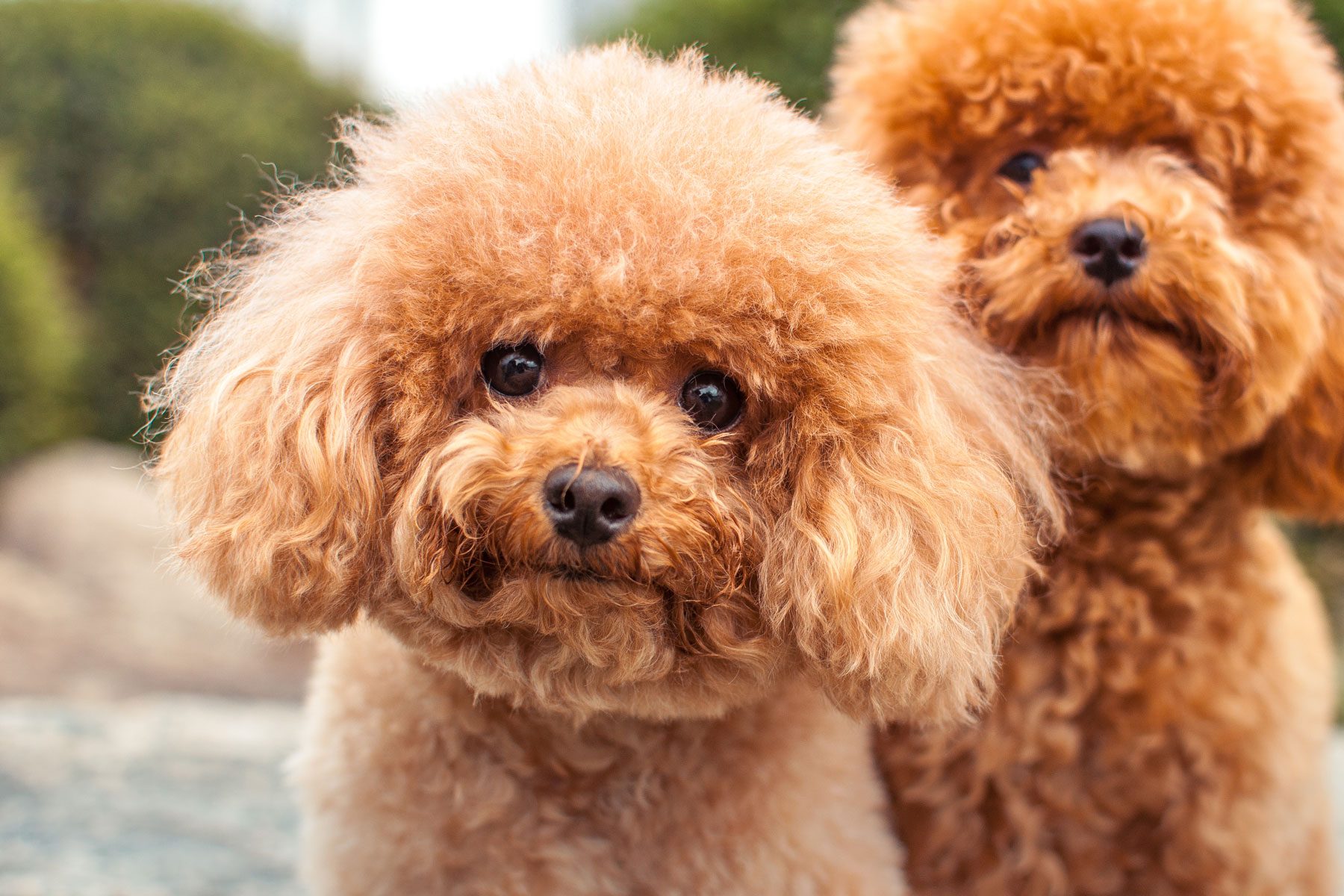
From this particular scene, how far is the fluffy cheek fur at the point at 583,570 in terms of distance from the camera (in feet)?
4.67

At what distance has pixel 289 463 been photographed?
61.8 inches

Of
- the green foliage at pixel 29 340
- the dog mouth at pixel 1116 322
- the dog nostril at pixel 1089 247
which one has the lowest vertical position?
the green foliage at pixel 29 340

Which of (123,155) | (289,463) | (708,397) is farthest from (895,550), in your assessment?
(123,155)

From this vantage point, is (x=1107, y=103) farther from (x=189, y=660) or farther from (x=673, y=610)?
(x=189, y=660)

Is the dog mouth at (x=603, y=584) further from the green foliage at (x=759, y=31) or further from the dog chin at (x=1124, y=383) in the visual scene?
the green foliage at (x=759, y=31)

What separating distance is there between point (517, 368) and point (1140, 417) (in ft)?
2.93

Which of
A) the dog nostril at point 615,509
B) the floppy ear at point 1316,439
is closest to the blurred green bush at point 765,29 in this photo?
the floppy ear at point 1316,439

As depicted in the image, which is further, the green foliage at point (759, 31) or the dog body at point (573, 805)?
the green foliage at point (759, 31)

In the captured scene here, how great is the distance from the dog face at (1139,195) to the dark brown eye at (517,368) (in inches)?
26.5

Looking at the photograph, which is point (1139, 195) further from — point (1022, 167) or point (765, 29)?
point (765, 29)

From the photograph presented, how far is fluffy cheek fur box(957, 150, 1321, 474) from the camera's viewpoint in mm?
1795

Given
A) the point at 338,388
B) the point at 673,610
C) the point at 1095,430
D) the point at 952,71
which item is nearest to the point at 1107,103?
the point at 952,71

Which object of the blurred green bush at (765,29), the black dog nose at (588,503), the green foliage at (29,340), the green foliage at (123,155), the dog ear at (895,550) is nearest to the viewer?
the black dog nose at (588,503)

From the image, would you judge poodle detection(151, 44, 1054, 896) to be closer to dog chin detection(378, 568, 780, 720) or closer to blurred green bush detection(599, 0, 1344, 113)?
dog chin detection(378, 568, 780, 720)
